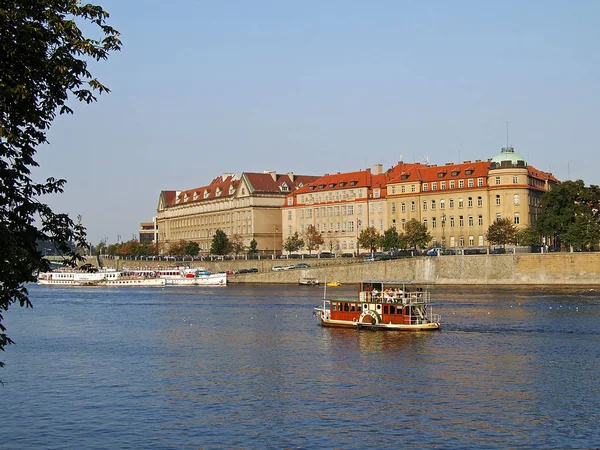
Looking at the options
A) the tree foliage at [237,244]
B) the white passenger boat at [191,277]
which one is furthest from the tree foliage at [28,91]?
the tree foliage at [237,244]

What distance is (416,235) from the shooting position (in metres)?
133

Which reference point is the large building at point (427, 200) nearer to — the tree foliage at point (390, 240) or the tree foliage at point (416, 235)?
the tree foliage at point (416, 235)

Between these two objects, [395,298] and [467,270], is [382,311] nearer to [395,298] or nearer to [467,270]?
[395,298]

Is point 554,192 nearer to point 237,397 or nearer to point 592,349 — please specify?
point 592,349

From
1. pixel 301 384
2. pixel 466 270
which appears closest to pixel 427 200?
pixel 466 270

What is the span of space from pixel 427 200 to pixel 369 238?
11461 millimetres

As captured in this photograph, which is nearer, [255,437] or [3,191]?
[3,191]

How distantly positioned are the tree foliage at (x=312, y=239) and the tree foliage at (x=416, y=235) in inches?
934

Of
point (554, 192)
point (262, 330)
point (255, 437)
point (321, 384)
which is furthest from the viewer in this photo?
point (554, 192)

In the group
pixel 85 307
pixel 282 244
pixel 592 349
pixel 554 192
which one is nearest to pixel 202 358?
pixel 592 349

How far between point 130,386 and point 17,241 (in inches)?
895

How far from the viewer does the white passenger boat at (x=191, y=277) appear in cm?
14550

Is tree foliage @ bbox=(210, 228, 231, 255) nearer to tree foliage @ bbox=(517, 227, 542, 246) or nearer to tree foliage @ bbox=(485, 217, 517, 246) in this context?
tree foliage @ bbox=(485, 217, 517, 246)

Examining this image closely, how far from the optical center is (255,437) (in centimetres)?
2988
